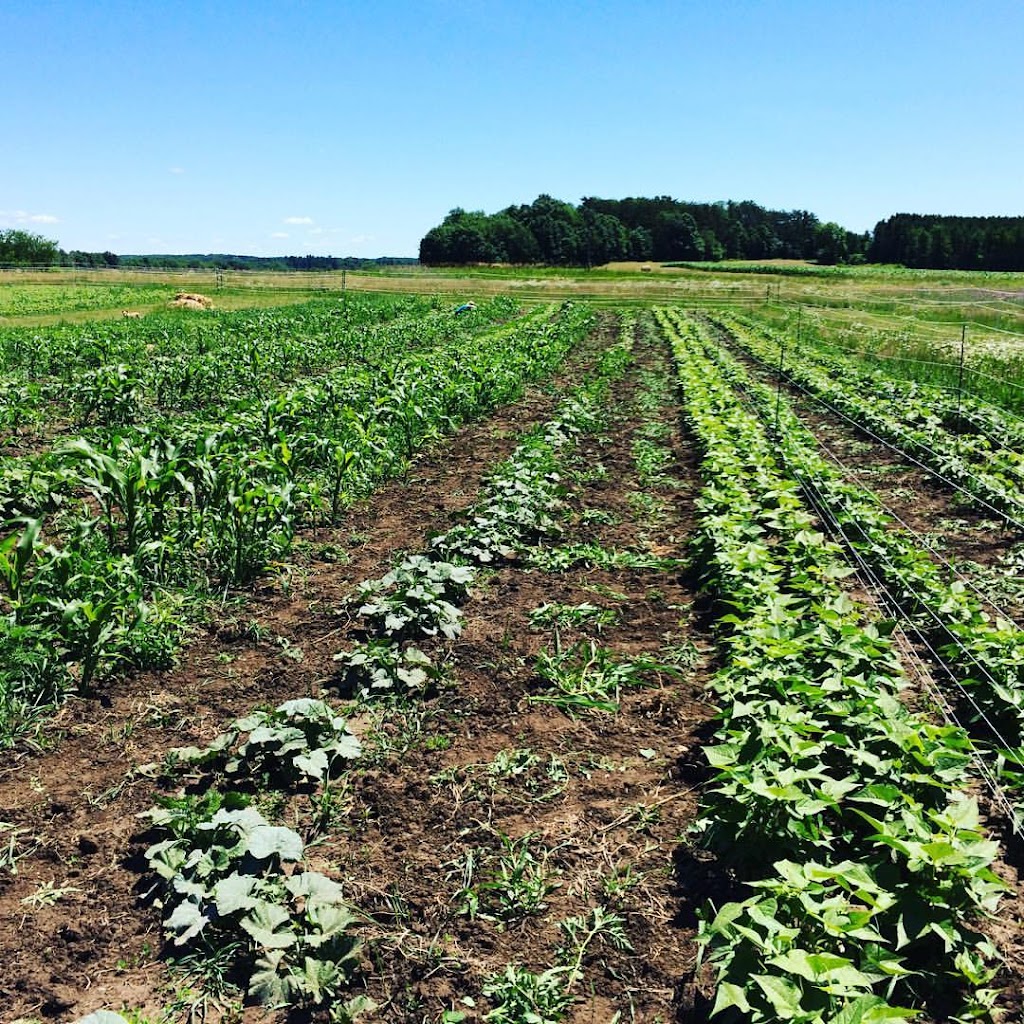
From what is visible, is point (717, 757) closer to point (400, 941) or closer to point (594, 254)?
point (400, 941)

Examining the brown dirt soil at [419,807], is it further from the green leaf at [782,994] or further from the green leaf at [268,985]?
the green leaf at [782,994]

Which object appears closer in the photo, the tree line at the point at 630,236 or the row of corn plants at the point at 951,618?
the row of corn plants at the point at 951,618

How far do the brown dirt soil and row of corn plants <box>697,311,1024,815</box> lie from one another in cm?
132

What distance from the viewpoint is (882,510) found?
Answer: 7316 mm

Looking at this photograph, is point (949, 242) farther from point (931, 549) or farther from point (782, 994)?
point (782, 994)

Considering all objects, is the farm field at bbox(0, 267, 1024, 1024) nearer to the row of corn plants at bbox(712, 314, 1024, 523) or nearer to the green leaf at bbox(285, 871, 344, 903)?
the green leaf at bbox(285, 871, 344, 903)

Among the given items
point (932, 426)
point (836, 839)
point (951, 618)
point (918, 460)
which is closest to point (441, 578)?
point (836, 839)

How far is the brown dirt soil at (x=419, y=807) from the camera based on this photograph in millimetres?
2584

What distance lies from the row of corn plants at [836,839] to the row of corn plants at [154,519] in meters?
3.18

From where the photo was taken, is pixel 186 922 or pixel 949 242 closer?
pixel 186 922

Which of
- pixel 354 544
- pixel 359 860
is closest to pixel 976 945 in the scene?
pixel 359 860

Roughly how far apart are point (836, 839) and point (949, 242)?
3715 inches

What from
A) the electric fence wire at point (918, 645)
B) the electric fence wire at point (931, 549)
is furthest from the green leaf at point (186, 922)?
the electric fence wire at point (931, 549)

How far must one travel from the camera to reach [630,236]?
103m
